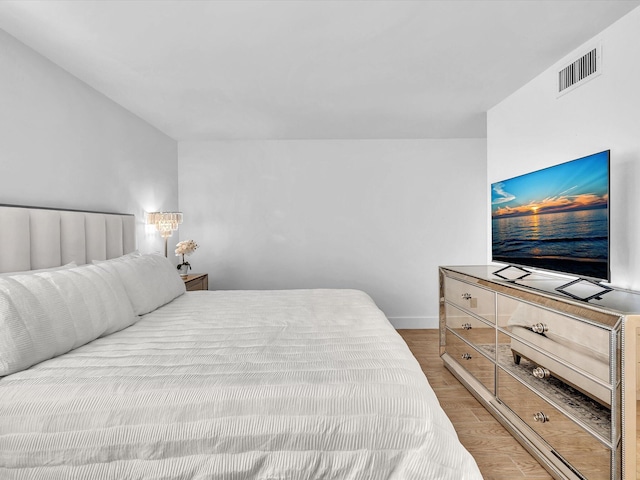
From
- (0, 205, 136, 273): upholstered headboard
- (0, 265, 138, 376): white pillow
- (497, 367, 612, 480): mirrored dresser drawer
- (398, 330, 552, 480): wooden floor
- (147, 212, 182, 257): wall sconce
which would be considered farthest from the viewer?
(147, 212, 182, 257): wall sconce

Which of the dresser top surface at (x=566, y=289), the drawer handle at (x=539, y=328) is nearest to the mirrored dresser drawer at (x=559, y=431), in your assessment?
the drawer handle at (x=539, y=328)

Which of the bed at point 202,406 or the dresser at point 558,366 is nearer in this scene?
the bed at point 202,406

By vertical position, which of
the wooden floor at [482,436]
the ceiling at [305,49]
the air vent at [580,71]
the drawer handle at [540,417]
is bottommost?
the wooden floor at [482,436]

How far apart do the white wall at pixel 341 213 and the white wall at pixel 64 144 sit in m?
1.03

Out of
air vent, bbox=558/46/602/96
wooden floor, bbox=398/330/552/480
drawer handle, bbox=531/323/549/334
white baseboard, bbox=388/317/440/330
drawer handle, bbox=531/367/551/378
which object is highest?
air vent, bbox=558/46/602/96

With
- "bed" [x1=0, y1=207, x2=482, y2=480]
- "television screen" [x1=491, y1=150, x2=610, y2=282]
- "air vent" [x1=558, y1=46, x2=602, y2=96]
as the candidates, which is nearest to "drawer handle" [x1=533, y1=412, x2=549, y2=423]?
"television screen" [x1=491, y1=150, x2=610, y2=282]

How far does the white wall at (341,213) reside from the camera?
4.85 m

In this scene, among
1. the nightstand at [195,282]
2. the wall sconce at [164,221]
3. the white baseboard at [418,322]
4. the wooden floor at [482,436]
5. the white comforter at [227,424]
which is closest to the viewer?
the white comforter at [227,424]

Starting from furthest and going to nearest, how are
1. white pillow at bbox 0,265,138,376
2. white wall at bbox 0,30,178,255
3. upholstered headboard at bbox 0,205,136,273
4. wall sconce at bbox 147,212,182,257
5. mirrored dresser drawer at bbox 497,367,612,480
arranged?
wall sconce at bbox 147,212,182,257
white wall at bbox 0,30,178,255
upholstered headboard at bbox 0,205,136,273
mirrored dresser drawer at bbox 497,367,612,480
white pillow at bbox 0,265,138,376

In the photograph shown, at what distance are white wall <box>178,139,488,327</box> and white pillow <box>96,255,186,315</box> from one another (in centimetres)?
189

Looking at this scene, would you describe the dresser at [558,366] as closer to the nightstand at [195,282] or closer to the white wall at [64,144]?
the nightstand at [195,282]

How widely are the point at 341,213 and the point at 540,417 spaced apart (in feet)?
10.7

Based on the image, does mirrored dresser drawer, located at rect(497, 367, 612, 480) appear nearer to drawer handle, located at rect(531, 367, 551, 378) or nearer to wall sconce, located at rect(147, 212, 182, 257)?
drawer handle, located at rect(531, 367, 551, 378)

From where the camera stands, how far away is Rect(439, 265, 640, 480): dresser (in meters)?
1.47
